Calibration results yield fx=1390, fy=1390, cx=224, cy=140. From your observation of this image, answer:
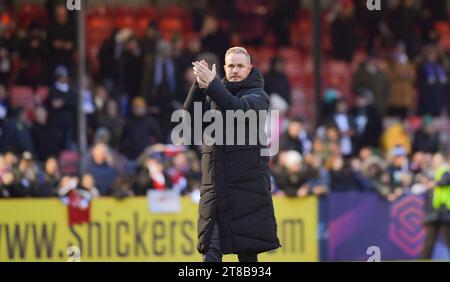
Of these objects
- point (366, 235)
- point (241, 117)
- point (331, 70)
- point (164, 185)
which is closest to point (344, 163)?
point (366, 235)

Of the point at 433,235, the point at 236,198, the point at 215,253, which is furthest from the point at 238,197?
the point at 433,235

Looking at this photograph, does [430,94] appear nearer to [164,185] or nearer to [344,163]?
[344,163]

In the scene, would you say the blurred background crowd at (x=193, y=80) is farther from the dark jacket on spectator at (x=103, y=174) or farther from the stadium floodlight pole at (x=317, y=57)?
the stadium floodlight pole at (x=317, y=57)

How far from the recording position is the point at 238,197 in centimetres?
1013

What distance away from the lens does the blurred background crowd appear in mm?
19531

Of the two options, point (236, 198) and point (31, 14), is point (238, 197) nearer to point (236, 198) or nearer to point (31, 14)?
point (236, 198)

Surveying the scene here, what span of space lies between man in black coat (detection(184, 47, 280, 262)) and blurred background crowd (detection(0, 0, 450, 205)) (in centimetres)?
865

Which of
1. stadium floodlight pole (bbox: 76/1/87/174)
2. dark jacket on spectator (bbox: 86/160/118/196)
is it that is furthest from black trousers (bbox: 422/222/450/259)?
stadium floodlight pole (bbox: 76/1/87/174)

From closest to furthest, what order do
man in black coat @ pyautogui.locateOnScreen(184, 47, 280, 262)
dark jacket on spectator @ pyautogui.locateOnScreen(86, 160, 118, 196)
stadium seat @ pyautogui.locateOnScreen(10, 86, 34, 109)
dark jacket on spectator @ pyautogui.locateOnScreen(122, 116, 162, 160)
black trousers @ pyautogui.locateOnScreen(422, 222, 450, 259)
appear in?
man in black coat @ pyautogui.locateOnScreen(184, 47, 280, 262)
dark jacket on spectator @ pyautogui.locateOnScreen(86, 160, 118, 196)
black trousers @ pyautogui.locateOnScreen(422, 222, 450, 259)
dark jacket on spectator @ pyautogui.locateOnScreen(122, 116, 162, 160)
stadium seat @ pyautogui.locateOnScreen(10, 86, 34, 109)

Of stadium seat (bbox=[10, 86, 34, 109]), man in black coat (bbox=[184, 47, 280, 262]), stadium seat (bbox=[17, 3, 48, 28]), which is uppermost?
stadium seat (bbox=[17, 3, 48, 28])

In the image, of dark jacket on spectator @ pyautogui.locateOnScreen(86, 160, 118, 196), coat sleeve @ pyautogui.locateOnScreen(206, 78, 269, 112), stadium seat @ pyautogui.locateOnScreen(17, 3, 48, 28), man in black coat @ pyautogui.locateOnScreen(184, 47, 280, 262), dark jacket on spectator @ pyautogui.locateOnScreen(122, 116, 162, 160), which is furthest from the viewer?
stadium seat @ pyautogui.locateOnScreen(17, 3, 48, 28)

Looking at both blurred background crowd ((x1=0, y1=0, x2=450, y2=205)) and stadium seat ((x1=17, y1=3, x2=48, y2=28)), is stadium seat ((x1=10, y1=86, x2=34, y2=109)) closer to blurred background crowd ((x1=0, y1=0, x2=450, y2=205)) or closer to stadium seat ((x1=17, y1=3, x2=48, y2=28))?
blurred background crowd ((x1=0, y1=0, x2=450, y2=205))

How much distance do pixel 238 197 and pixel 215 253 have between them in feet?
1.45

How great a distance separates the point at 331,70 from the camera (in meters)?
24.6
